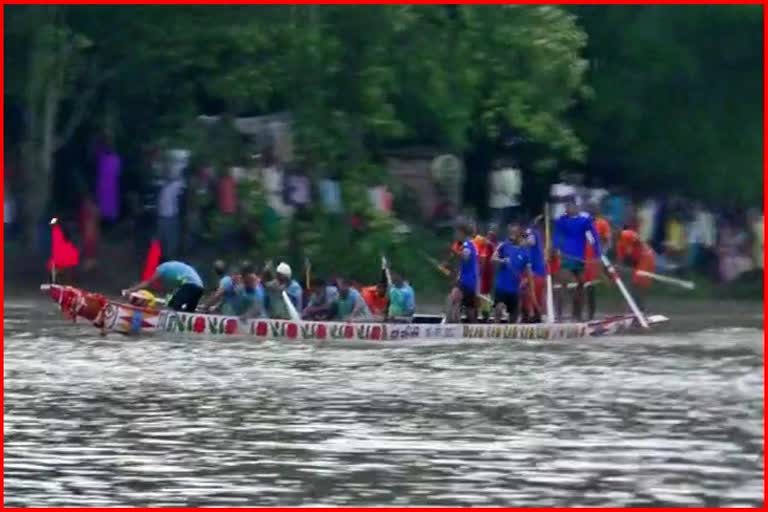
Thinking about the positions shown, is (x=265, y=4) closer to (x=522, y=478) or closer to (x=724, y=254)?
(x=724, y=254)

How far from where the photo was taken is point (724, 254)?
34.7 m

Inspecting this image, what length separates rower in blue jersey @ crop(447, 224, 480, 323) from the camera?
87.0 feet

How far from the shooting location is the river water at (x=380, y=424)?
14062mm

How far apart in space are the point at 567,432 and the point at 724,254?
1840 cm

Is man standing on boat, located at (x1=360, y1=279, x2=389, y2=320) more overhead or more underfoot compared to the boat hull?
more overhead

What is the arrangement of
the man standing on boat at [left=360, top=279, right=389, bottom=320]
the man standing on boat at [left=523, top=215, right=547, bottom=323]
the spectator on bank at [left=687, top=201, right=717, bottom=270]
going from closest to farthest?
the man standing on boat at [left=360, top=279, right=389, bottom=320] → the man standing on boat at [left=523, top=215, right=547, bottom=323] → the spectator on bank at [left=687, top=201, right=717, bottom=270]

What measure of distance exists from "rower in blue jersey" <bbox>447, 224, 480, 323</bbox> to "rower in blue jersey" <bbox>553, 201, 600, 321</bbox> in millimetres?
1268

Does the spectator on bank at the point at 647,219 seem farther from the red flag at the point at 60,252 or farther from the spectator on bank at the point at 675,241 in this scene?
the red flag at the point at 60,252

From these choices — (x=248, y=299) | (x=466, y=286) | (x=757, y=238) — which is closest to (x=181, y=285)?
(x=248, y=299)

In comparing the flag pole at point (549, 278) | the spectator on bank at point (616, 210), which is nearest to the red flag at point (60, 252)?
the flag pole at point (549, 278)

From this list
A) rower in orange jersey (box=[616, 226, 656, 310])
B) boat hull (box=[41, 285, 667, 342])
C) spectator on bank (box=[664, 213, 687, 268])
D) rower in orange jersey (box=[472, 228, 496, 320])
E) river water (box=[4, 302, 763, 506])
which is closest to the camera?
A: river water (box=[4, 302, 763, 506])

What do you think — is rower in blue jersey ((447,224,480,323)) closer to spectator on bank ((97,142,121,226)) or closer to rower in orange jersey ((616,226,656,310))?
rower in orange jersey ((616,226,656,310))

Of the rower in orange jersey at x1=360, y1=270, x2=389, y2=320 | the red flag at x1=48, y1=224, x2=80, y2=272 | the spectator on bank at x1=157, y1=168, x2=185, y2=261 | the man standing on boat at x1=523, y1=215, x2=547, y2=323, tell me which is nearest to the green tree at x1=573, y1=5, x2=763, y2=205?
the spectator on bank at x1=157, y1=168, x2=185, y2=261

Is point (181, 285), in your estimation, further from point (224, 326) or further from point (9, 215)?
point (9, 215)
